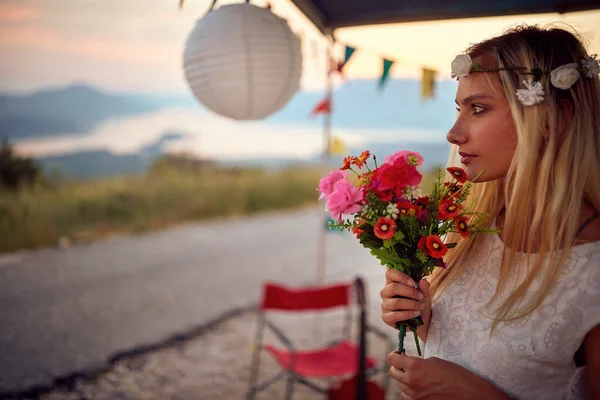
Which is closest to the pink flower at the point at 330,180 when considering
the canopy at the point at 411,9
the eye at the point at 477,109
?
the eye at the point at 477,109

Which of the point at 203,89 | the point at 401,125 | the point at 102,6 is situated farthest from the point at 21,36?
the point at 203,89

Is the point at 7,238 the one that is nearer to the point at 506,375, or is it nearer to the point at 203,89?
the point at 203,89

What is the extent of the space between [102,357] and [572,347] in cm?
402

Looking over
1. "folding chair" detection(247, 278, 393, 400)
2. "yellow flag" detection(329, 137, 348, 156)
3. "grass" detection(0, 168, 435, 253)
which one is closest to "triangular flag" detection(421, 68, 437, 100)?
"yellow flag" detection(329, 137, 348, 156)

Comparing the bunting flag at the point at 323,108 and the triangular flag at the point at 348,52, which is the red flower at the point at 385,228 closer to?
the triangular flag at the point at 348,52

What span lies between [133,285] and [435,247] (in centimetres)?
571

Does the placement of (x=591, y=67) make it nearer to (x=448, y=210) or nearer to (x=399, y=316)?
(x=448, y=210)

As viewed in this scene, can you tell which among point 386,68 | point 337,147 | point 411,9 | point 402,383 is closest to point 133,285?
point 337,147

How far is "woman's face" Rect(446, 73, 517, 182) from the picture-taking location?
113 cm

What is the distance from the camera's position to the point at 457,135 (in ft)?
3.79

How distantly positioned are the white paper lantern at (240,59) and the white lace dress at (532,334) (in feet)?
4.20

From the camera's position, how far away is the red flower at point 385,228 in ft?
3.49

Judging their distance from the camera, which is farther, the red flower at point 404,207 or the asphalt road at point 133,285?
the asphalt road at point 133,285

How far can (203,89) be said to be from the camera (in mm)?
2129
